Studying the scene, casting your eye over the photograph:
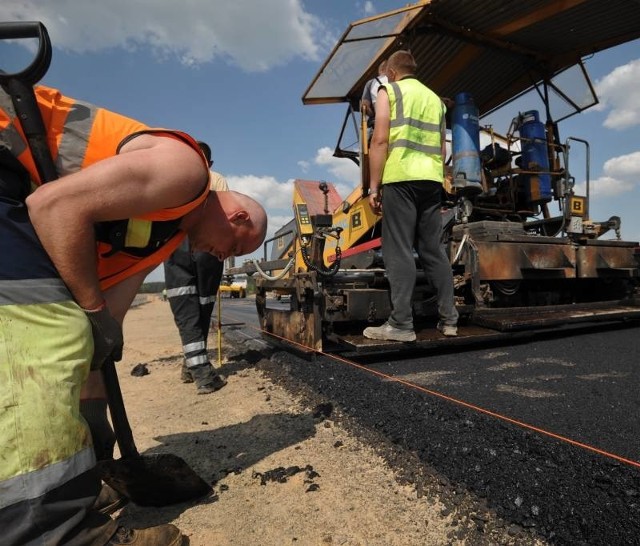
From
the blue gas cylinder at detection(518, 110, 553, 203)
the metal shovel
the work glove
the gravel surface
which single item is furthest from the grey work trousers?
the blue gas cylinder at detection(518, 110, 553, 203)

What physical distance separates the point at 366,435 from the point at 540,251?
9.82ft

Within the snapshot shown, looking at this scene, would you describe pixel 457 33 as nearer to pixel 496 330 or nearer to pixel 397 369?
pixel 496 330

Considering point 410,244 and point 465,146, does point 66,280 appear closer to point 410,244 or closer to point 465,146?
point 410,244

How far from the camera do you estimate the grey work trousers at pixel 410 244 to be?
284 centimetres

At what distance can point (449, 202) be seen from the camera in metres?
4.50

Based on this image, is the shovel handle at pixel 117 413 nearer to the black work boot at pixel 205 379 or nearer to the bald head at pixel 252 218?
the bald head at pixel 252 218

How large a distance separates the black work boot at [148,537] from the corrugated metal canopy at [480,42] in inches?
174

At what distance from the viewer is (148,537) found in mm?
1113

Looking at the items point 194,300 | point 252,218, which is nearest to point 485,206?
point 194,300

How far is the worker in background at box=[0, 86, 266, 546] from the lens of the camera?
886 millimetres

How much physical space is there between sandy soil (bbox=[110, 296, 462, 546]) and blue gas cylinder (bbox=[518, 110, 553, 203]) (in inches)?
159

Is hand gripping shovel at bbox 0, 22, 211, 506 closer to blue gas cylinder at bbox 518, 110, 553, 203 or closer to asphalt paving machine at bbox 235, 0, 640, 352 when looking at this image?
asphalt paving machine at bbox 235, 0, 640, 352

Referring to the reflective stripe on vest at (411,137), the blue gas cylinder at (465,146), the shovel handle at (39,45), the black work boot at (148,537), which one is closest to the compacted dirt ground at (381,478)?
the black work boot at (148,537)

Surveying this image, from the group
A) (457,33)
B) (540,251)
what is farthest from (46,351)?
(457,33)
